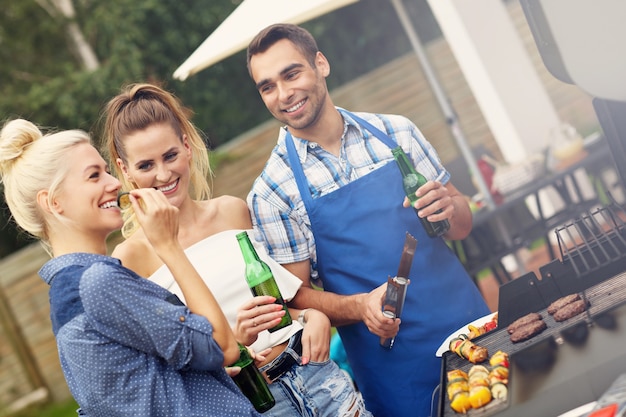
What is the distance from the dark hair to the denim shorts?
94 cm

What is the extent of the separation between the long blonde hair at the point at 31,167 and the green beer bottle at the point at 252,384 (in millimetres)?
663

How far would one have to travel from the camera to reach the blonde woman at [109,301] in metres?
1.98

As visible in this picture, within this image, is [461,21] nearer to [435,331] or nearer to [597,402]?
[435,331]

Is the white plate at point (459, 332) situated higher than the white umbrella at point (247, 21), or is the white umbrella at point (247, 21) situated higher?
the white umbrella at point (247, 21)

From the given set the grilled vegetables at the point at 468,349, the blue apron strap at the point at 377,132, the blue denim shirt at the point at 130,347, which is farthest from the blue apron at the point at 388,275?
→ the blue denim shirt at the point at 130,347

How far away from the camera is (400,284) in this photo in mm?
2553

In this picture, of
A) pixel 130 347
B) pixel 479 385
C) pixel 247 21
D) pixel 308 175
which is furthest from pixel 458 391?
pixel 247 21

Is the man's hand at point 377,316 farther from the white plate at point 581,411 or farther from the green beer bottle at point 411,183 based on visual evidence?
the white plate at point 581,411

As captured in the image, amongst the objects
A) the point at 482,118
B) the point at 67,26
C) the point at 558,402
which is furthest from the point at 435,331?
the point at 67,26

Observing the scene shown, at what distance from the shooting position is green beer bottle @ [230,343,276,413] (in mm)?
2422

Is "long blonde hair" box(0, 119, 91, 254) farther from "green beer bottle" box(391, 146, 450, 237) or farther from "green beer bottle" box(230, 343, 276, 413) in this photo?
"green beer bottle" box(391, 146, 450, 237)

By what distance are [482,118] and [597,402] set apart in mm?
5377

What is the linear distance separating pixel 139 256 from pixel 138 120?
41 centimetres

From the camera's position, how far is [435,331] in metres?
2.80
